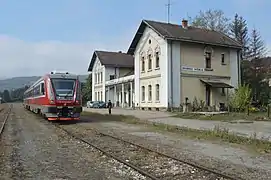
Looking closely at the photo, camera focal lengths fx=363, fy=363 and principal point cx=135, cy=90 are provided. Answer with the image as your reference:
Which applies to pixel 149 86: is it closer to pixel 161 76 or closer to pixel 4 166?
pixel 161 76

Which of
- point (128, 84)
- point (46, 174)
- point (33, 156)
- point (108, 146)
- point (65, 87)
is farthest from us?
point (128, 84)

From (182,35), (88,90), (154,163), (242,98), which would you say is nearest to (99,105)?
(88,90)

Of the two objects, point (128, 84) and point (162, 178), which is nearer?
point (162, 178)

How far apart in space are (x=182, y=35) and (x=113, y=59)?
25238mm

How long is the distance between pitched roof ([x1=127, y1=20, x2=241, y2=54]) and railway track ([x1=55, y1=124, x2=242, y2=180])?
25.0m

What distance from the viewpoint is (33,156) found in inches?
407

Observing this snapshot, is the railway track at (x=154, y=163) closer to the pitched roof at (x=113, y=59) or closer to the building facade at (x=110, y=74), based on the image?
the building facade at (x=110, y=74)

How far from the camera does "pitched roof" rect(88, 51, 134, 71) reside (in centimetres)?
5947

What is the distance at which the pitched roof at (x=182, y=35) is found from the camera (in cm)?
3641

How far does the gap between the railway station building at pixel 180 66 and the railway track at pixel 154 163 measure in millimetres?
24075

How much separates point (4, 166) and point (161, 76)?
28.8m

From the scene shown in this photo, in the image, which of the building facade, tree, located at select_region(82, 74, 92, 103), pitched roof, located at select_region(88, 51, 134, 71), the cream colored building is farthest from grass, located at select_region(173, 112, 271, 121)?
tree, located at select_region(82, 74, 92, 103)

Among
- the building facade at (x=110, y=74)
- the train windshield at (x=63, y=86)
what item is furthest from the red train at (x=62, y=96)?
the building facade at (x=110, y=74)

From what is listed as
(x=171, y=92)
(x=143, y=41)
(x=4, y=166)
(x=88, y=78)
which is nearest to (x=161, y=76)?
(x=171, y=92)
